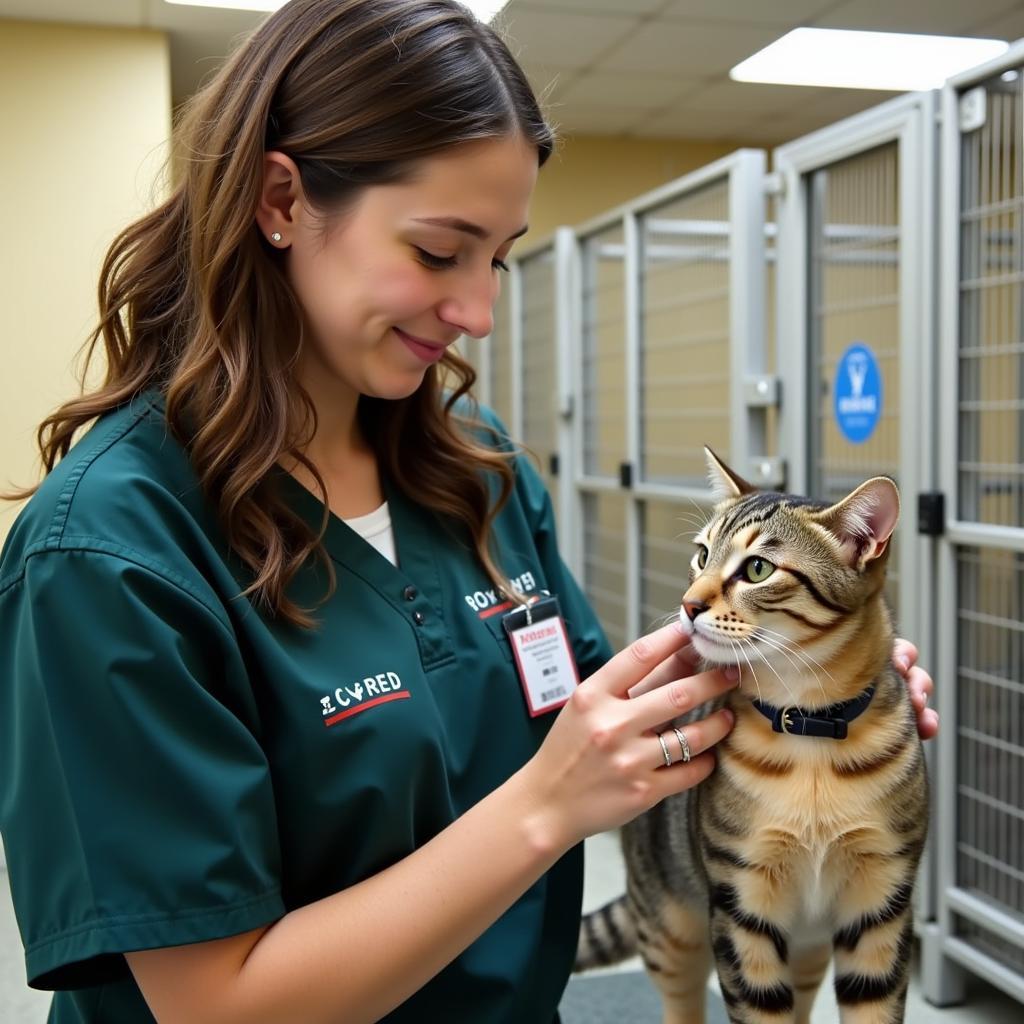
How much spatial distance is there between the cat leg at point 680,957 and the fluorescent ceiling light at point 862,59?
4.02 meters

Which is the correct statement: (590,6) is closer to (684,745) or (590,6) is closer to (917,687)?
(917,687)

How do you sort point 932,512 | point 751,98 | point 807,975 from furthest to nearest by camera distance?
1. point 751,98
2. point 932,512
3. point 807,975

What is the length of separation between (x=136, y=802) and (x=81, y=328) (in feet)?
11.6

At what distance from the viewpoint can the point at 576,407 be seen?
3822 mm

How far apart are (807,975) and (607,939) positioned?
0.32 m

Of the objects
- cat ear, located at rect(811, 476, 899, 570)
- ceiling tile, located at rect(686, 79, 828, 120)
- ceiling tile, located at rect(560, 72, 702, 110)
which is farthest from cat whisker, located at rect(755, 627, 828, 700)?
ceiling tile, located at rect(686, 79, 828, 120)

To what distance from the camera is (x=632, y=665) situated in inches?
33.4

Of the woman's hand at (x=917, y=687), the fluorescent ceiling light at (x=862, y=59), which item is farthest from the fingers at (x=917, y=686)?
the fluorescent ceiling light at (x=862, y=59)

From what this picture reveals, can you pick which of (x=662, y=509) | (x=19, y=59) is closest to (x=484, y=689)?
(x=662, y=509)

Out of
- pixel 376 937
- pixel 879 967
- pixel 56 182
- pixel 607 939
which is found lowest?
pixel 607 939

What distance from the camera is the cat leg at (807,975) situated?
112cm

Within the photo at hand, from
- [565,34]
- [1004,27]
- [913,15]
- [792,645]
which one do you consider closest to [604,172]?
[565,34]

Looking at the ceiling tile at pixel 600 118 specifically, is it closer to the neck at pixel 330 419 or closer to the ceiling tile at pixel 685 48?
the ceiling tile at pixel 685 48

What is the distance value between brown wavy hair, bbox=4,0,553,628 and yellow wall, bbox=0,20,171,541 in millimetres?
3122
